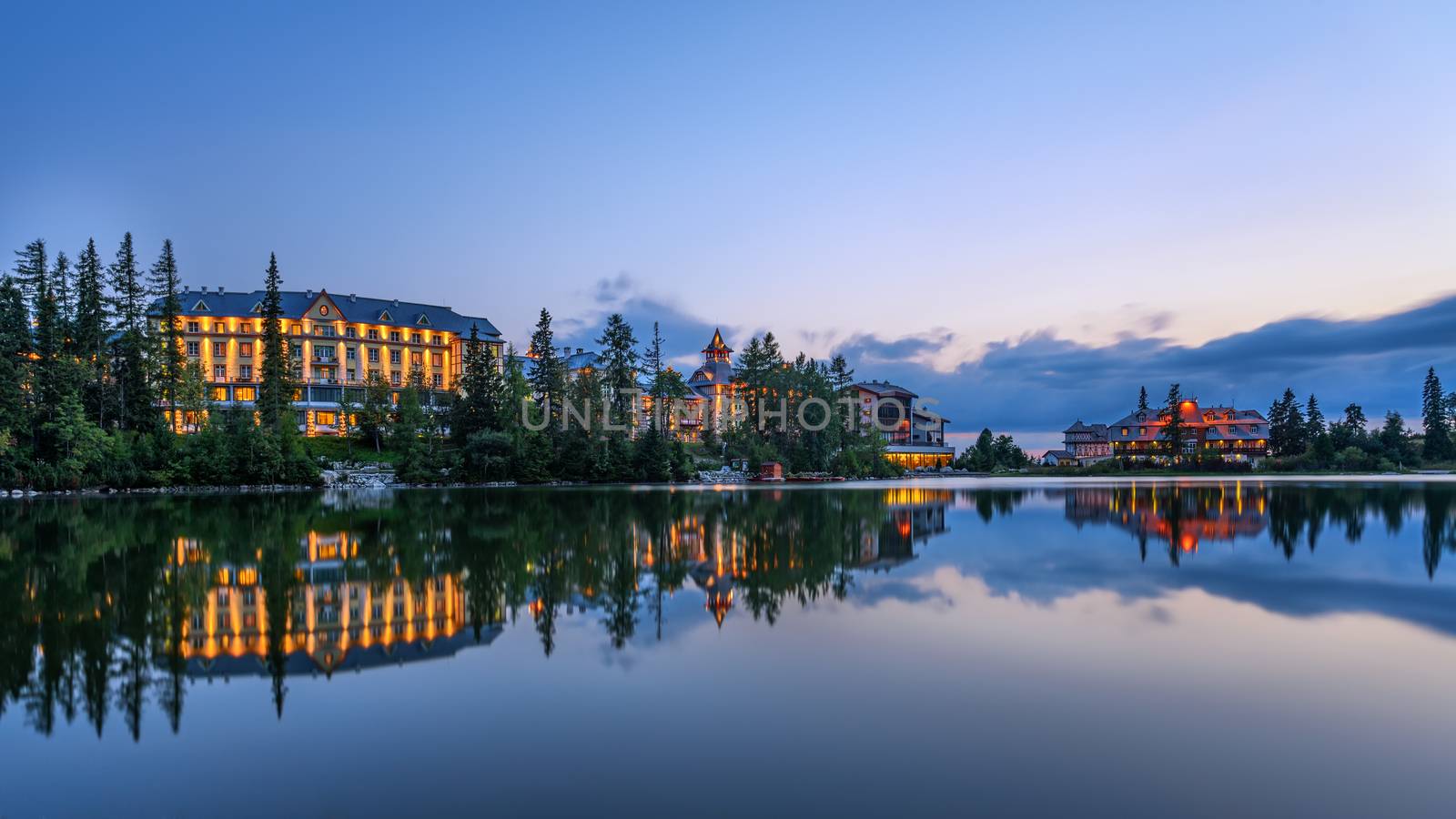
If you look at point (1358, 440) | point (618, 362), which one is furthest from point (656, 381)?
point (1358, 440)

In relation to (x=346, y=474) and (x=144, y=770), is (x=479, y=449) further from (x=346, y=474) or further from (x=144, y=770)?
(x=144, y=770)

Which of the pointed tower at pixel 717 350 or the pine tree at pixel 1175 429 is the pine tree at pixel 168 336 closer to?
the pointed tower at pixel 717 350

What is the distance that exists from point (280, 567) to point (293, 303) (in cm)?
6559

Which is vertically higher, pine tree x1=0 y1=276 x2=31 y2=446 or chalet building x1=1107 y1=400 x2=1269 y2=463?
pine tree x1=0 y1=276 x2=31 y2=446

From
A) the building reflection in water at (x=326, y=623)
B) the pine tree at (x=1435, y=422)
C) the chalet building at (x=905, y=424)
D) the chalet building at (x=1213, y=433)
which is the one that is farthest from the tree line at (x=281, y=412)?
the pine tree at (x=1435, y=422)

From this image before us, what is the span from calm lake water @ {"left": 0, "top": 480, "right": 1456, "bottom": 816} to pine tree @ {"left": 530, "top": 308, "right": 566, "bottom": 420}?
138 ft

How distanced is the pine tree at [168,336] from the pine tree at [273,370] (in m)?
5.13

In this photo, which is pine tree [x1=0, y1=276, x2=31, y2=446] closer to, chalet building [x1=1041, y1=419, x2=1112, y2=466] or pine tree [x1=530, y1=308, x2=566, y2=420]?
pine tree [x1=530, y1=308, x2=566, y2=420]

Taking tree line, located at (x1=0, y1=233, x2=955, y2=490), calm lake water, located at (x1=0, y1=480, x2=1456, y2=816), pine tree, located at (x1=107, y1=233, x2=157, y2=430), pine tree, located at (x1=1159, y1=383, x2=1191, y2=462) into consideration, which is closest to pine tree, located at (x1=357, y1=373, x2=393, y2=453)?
tree line, located at (x1=0, y1=233, x2=955, y2=490)

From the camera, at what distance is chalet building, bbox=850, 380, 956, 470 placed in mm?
90438

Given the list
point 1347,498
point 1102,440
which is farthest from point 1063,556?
point 1102,440

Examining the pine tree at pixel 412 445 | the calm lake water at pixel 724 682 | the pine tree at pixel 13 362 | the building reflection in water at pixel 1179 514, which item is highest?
the pine tree at pixel 13 362

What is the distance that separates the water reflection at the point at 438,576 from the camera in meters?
7.83

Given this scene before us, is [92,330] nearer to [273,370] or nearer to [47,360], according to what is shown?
[47,360]
